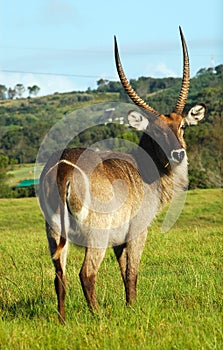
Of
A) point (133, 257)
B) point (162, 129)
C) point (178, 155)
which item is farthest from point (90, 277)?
point (162, 129)

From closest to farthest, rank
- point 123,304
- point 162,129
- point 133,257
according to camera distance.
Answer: point 123,304 < point 133,257 < point 162,129

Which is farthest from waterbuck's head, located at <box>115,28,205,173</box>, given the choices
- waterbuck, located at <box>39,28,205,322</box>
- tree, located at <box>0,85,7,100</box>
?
tree, located at <box>0,85,7,100</box>

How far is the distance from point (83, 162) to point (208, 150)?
38539 millimetres

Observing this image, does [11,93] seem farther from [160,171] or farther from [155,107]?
[160,171]

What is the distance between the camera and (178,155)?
5.74 metres

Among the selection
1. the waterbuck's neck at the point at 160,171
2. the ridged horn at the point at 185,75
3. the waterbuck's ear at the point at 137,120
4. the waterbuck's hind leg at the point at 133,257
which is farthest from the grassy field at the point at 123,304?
the ridged horn at the point at 185,75

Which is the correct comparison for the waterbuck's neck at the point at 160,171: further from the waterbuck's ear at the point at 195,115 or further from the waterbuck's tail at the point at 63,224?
the waterbuck's tail at the point at 63,224

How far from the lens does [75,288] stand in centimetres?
565

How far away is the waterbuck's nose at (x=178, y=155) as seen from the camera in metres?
5.70

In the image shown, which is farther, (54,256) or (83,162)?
(83,162)

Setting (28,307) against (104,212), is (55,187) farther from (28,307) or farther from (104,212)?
(28,307)

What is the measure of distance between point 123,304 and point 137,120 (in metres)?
1.96

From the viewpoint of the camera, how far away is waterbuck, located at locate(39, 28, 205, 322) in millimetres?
4742

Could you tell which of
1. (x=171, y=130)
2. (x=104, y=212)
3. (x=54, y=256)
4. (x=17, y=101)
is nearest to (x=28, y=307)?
(x=54, y=256)
